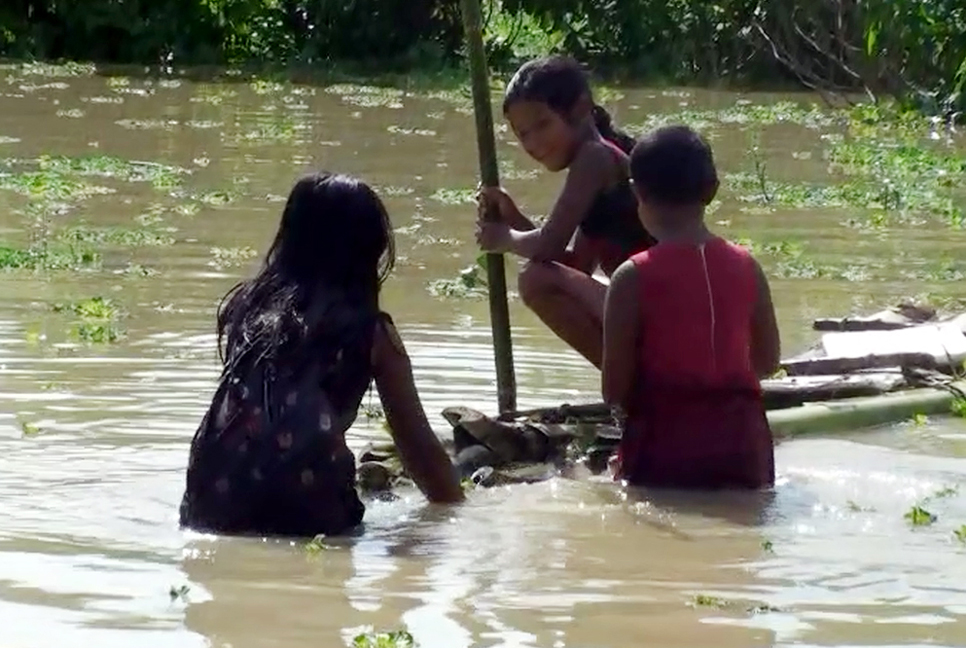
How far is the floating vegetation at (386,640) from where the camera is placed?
4.08m

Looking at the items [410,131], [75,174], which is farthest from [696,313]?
[410,131]

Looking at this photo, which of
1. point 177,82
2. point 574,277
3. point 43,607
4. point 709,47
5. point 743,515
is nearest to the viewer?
point 43,607

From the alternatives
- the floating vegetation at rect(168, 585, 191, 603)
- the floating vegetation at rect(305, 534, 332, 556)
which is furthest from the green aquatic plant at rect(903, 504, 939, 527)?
the floating vegetation at rect(168, 585, 191, 603)

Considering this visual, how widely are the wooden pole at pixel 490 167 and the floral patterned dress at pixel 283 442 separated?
123 centimetres

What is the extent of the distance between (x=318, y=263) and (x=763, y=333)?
1317mm

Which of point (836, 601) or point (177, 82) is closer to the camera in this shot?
point (836, 601)

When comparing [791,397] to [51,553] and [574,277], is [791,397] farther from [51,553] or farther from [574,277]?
[51,553]

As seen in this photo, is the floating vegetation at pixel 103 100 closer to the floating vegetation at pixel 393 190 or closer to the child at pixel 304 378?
the floating vegetation at pixel 393 190

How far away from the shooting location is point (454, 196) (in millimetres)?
13062

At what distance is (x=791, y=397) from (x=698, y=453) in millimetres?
1067

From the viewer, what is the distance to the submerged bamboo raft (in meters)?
5.96

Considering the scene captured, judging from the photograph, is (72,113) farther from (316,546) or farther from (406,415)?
(316,546)

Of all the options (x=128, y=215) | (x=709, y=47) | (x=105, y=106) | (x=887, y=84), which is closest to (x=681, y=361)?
(x=128, y=215)

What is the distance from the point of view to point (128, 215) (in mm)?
11781
